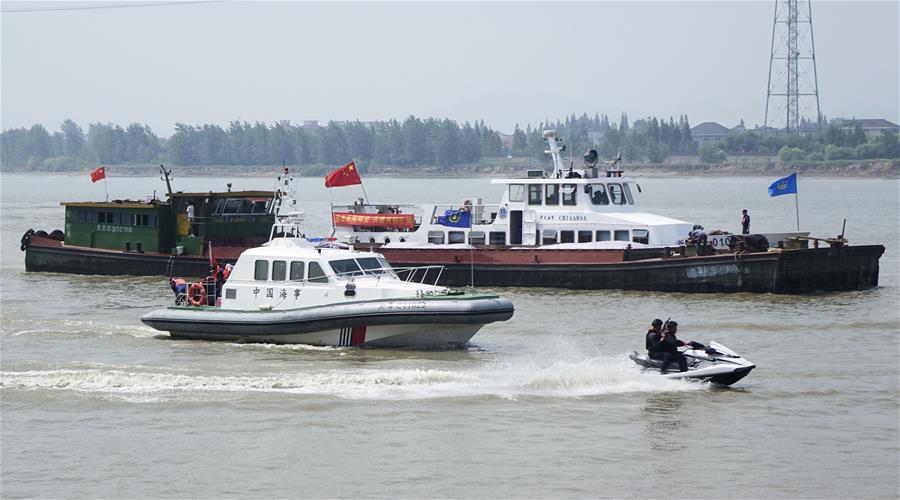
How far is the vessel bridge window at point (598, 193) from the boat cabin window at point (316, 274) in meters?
14.8

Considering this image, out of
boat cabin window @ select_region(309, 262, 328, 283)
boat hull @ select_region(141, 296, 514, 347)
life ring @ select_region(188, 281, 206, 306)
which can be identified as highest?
boat cabin window @ select_region(309, 262, 328, 283)

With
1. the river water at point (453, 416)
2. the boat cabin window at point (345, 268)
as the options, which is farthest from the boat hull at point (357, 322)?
the boat cabin window at point (345, 268)

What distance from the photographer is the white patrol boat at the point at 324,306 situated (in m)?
25.3

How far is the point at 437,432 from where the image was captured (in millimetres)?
19891

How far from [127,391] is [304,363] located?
12.2ft

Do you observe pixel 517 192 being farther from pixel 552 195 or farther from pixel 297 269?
pixel 297 269

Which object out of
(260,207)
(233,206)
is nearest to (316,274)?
(233,206)

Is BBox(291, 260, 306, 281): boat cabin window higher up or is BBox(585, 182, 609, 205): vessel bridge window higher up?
BBox(585, 182, 609, 205): vessel bridge window

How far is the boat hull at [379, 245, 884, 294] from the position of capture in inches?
1423

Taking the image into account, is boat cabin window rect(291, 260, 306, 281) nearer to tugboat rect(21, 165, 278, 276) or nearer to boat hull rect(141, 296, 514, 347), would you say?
boat hull rect(141, 296, 514, 347)

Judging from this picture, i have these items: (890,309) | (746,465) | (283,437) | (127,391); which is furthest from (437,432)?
(890,309)

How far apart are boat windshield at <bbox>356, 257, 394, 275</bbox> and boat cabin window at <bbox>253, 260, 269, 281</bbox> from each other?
75.7 inches

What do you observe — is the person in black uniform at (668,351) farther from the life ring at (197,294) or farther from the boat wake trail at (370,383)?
the life ring at (197,294)

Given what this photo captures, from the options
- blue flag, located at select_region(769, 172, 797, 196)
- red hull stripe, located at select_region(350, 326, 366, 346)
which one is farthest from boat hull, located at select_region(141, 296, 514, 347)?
blue flag, located at select_region(769, 172, 797, 196)
